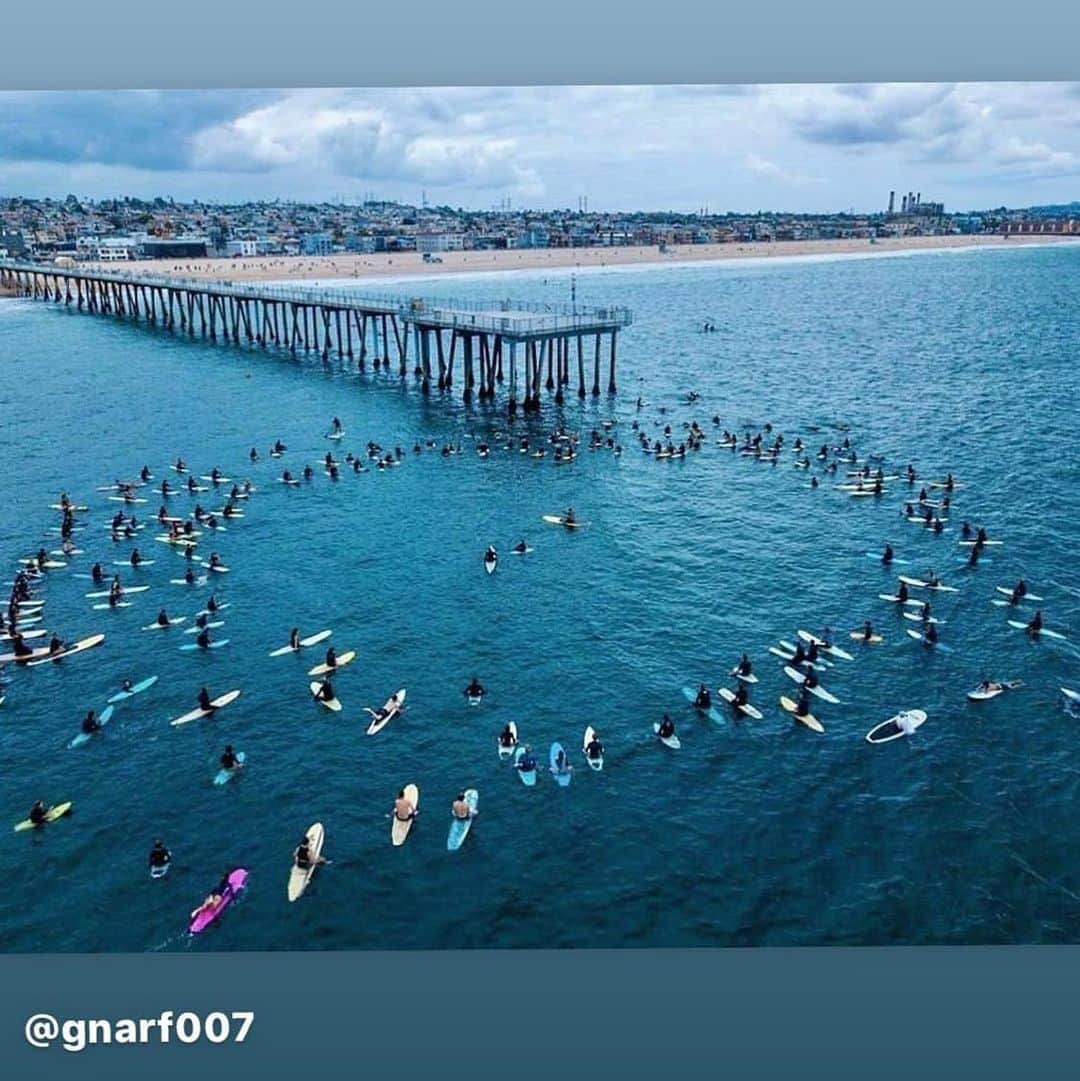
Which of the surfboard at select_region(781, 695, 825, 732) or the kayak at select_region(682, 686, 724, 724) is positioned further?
the kayak at select_region(682, 686, 724, 724)

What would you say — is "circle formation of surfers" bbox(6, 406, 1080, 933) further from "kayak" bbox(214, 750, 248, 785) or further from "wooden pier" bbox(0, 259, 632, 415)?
"wooden pier" bbox(0, 259, 632, 415)

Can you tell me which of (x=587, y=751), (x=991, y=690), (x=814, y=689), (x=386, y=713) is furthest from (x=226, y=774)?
(x=991, y=690)

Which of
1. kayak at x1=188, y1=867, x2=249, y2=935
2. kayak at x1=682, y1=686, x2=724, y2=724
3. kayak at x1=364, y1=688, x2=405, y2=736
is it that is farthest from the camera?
kayak at x1=682, y1=686, x2=724, y2=724

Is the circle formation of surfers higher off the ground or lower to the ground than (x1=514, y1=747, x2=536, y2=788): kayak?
higher

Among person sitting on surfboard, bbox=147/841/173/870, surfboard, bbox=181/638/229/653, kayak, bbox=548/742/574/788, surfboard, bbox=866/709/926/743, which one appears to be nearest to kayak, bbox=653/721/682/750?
kayak, bbox=548/742/574/788

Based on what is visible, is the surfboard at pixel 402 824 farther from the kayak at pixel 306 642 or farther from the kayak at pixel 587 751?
the kayak at pixel 306 642

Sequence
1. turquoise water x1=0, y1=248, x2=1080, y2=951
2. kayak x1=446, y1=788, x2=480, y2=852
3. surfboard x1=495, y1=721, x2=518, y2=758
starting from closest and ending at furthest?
1. turquoise water x1=0, y1=248, x2=1080, y2=951
2. kayak x1=446, y1=788, x2=480, y2=852
3. surfboard x1=495, y1=721, x2=518, y2=758


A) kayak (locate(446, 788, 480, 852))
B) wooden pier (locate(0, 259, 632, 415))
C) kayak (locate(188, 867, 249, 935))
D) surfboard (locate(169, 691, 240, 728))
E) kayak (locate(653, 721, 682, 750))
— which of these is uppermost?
wooden pier (locate(0, 259, 632, 415))
